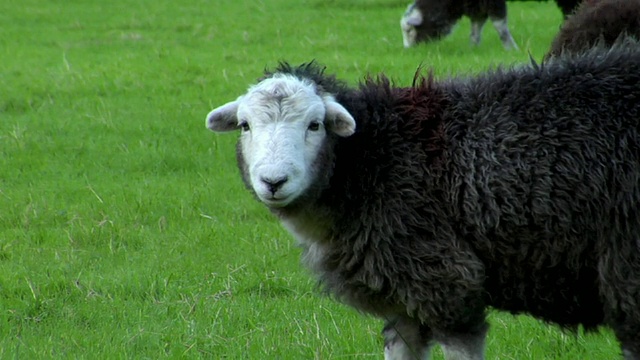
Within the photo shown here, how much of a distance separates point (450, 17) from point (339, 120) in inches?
407

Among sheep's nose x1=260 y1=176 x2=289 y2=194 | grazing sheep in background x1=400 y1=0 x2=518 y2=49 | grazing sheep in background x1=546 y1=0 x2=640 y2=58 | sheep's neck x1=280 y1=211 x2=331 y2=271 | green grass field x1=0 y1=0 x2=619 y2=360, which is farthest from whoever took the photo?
grazing sheep in background x1=400 y1=0 x2=518 y2=49

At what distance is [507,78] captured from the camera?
4.85m

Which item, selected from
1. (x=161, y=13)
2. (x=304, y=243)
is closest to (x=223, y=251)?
(x=304, y=243)

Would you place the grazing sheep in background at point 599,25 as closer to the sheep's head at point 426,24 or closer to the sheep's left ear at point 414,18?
the sheep's head at point 426,24

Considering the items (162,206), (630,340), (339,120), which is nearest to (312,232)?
(339,120)

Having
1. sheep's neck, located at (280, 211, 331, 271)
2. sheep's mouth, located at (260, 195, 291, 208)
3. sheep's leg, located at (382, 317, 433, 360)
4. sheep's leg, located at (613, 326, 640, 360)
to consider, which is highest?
sheep's mouth, located at (260, 195, 291, 208)

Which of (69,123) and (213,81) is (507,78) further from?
(213,81)

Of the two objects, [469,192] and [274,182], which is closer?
[274,182]

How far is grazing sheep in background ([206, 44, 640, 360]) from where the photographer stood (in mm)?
4539

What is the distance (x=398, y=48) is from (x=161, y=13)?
20.1 ft

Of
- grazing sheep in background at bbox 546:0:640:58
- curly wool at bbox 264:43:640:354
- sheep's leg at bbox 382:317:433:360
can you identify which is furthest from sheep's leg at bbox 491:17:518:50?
sheep's leg at bbox 382:317:433:360

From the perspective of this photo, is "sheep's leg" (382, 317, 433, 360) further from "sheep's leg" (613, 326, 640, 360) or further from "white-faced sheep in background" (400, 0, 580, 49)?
"white-faced sheep in background" (400, 0, 580, 49)

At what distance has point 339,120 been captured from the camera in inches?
188

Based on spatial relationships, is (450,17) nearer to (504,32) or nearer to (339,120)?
(504,32)
